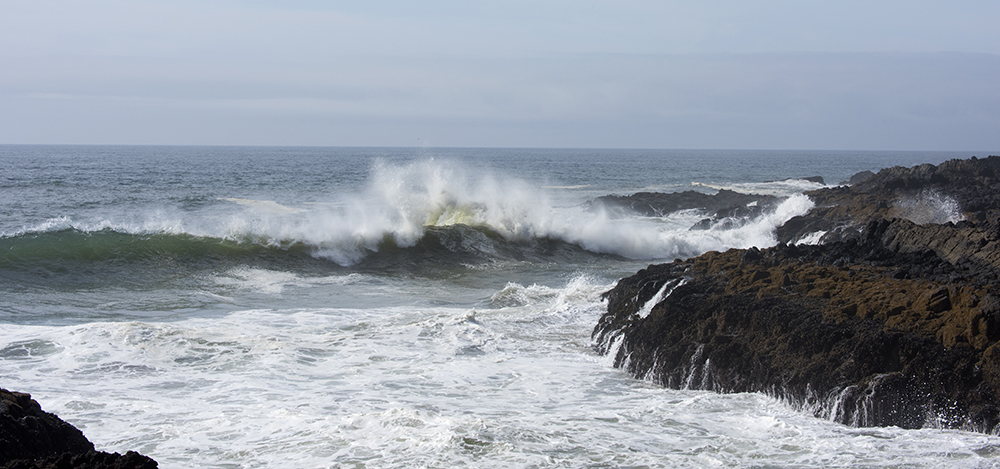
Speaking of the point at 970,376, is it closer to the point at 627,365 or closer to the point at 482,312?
the point at 627,365

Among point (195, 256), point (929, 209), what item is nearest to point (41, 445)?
point (195, 256)

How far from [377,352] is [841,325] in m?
5.62

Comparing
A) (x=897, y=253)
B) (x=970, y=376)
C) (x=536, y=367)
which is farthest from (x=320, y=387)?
(x=897, y=253)

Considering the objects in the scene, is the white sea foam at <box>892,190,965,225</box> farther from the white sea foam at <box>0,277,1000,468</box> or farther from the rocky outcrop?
the rocky outcrop

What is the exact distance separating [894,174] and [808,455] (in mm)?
24264

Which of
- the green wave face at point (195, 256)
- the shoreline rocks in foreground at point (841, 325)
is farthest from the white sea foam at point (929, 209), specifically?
the shoreline rocks in foreground at point (841, 325)

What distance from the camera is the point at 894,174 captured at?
1060 inches

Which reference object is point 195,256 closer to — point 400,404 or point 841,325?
point 400,404

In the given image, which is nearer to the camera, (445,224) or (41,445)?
(41,445)

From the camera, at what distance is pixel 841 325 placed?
7785 mm

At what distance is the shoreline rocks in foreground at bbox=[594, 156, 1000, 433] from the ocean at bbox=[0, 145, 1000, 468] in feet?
1.04

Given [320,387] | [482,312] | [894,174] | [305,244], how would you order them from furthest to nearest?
[894,174]
[305,244]
[482,312]
[320,387]

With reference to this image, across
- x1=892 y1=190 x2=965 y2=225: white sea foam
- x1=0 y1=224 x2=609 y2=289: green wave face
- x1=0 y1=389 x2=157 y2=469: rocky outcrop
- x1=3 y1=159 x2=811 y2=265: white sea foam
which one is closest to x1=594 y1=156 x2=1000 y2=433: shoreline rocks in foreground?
x1=0 y1=389 x2=157 y2=469: rocky outcrop

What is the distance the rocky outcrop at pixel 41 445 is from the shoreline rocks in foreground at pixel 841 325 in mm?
5930
